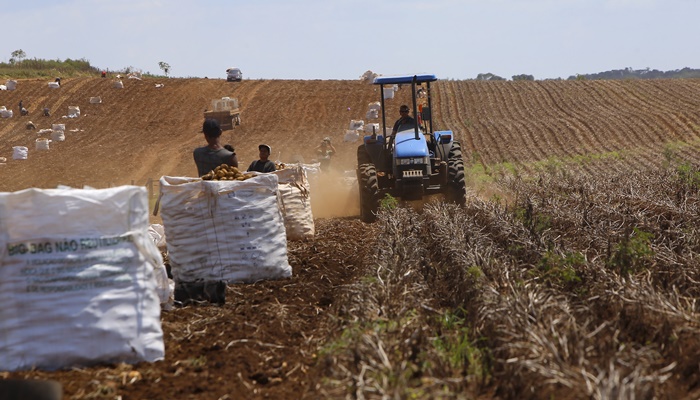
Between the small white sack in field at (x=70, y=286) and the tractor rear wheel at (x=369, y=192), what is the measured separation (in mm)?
8753

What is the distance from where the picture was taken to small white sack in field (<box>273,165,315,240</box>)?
10.1 m

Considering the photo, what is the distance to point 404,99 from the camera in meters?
38.5

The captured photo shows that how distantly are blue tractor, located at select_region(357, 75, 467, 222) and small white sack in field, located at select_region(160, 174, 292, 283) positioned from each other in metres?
6.00

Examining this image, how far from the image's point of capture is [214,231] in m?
7.33

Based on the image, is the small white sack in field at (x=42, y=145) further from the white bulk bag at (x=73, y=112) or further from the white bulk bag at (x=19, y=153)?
the white bulk bag at (x=73, y=112)

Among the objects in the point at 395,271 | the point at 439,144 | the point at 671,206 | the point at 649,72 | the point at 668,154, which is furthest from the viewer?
the point at 649,72

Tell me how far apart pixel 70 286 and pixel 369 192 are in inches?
356

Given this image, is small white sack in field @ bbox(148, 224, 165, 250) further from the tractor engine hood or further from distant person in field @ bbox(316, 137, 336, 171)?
distant person in field @ bbox(316, 137, 336, 171)

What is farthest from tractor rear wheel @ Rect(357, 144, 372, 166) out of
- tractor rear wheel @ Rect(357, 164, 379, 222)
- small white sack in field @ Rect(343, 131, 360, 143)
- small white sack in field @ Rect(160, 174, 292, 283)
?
small white sack in field @ Rect(343, 131, 360, 143)

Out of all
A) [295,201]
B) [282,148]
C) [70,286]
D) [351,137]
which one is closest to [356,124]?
[351,137]

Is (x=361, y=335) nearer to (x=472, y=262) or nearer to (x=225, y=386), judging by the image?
(x=225, y=386)

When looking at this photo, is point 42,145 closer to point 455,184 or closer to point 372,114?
point 372,114

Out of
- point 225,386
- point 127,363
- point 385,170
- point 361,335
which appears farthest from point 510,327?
point 385,170

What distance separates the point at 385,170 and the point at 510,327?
9.56m
